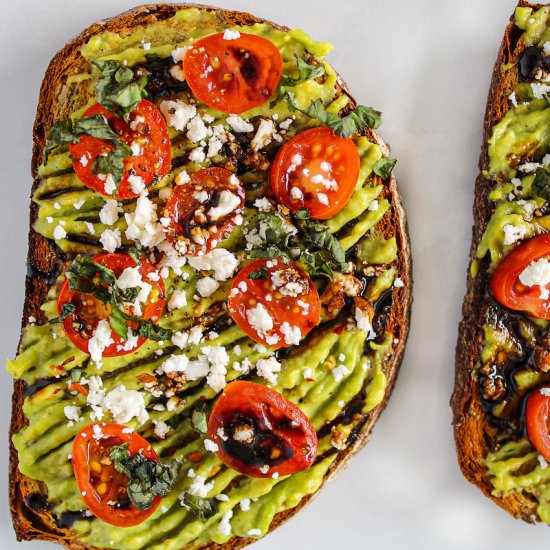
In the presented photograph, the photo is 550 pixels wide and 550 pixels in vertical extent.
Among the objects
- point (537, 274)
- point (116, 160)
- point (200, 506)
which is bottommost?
point (200, 506)

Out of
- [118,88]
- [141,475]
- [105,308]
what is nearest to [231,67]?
[118,88]

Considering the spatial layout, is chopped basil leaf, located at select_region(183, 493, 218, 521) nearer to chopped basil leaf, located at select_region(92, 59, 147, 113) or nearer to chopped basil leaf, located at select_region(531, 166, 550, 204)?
chopped basil leaf, located at select_region(92, 59, 147, 113)

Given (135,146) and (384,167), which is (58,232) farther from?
(384,167)

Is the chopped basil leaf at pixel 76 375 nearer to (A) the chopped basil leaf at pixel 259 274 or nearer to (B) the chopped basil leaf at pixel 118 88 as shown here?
(A) the chopped basil leaf at pixel 259 274

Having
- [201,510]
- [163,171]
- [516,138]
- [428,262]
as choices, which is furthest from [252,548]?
[516,138]

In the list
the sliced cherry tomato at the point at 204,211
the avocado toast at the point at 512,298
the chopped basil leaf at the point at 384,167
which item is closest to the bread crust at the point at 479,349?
the avocado toast at the point at 512,298
